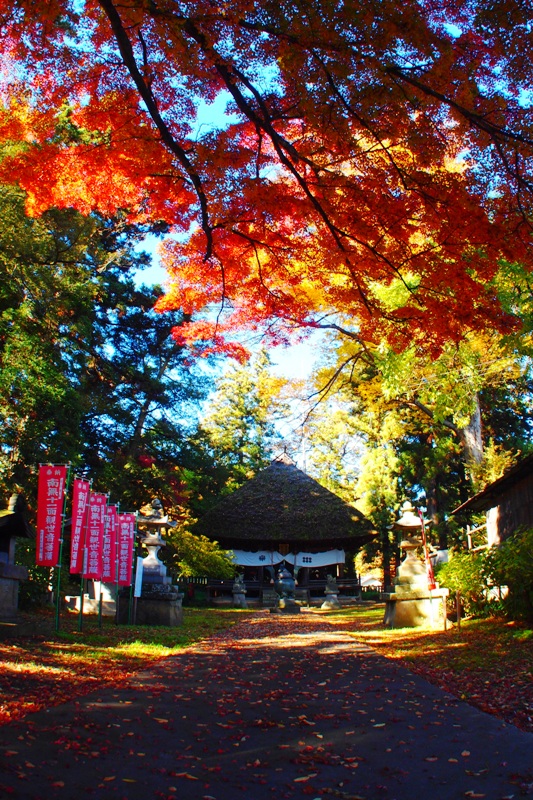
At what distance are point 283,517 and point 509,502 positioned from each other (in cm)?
1492

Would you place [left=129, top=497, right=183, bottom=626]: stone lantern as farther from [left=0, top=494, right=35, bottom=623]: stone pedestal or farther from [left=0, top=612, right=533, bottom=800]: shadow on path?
[left=0, top=612, right=533, bottom=800]: shadow on path

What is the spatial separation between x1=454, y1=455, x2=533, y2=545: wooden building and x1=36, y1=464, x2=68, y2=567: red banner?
8094 mm

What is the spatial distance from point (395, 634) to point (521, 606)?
2940mm

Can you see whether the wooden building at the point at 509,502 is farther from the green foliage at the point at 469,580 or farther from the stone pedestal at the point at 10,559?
the stone pedestal at the point at 10,559

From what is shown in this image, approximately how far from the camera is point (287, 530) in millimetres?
25719

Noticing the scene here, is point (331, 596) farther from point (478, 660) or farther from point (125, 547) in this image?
point (478, 660)

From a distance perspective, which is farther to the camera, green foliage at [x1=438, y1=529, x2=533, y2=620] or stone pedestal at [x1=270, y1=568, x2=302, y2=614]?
stone pedestal at [x1=270, y1=568, x2=302, y2=614]

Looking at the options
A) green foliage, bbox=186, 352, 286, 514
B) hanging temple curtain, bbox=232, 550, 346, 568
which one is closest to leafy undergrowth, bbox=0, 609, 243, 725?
hanging temple curtain, bbox=232, 550, 346, 568

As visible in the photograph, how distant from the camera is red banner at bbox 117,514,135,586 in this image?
41.5 ft

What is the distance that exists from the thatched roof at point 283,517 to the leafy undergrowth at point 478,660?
45.6 ft

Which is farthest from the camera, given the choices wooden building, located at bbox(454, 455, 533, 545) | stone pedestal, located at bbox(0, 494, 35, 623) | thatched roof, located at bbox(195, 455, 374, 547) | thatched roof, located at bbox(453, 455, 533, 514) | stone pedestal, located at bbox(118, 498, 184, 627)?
thatched roof, located at bbox(195, 455, 374, 547)

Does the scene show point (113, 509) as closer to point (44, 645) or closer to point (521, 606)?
point (44, 645)

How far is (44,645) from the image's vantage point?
8219 mm

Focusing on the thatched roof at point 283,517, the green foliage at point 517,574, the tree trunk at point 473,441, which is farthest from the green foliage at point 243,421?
the green foliage at point 517,574
